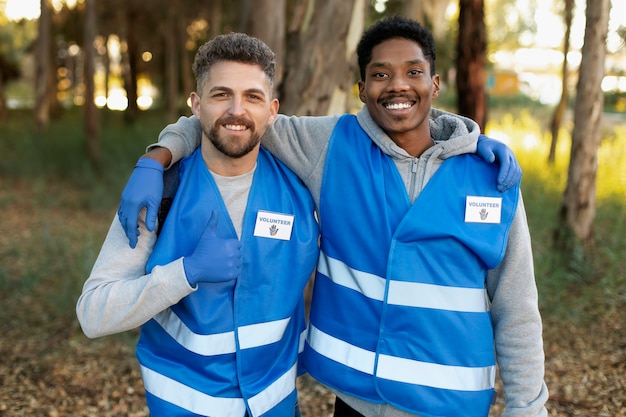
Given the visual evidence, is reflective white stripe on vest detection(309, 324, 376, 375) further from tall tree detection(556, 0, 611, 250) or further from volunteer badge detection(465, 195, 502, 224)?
tall tree detection(556, 0, 611, 250)

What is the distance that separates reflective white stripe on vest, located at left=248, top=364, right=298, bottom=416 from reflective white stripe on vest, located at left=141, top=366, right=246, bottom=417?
Answer: 0.05 m

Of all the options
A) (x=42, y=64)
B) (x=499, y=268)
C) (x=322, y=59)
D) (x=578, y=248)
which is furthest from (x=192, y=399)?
(x=42, y=64)

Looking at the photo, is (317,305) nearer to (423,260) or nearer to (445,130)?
(423,260)

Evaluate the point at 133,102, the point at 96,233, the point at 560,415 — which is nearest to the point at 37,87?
the point at 133,102

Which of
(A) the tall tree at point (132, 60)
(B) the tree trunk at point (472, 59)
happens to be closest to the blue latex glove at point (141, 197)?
(B) the tree trunk at point (472, 59)

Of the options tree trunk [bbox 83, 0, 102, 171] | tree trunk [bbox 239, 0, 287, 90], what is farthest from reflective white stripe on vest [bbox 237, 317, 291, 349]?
tree trunk [bbox 83, 0, 102, 171]

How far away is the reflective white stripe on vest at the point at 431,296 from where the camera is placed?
1.99m

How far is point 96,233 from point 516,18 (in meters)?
39.9

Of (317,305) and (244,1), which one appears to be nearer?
(317,305)

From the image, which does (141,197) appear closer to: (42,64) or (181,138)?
(181,138)

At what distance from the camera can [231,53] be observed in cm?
204

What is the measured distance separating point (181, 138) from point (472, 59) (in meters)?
6.38

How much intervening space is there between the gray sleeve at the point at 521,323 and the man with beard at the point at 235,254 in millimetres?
710

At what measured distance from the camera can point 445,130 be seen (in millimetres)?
2307
